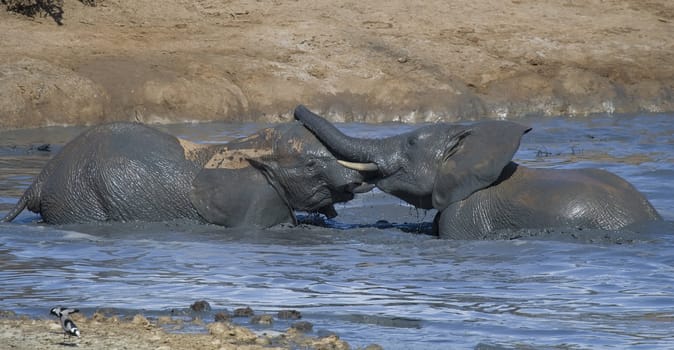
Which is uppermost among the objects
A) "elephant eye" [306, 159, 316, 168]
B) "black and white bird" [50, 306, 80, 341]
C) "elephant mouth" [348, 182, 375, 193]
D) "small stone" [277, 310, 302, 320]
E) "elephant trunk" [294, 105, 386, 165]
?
"elephant trunk" [294, 105, 386, 165]

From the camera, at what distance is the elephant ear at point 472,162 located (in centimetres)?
996

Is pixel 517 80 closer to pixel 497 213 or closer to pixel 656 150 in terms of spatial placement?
pixel 656 150

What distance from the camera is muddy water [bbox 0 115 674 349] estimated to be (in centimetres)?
718

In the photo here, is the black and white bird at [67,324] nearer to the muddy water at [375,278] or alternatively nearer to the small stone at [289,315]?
the muddy water at [375,278]

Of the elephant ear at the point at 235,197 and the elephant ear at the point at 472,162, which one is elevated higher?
the elephant ear at the point at 472,162

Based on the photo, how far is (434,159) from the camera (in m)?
10.1

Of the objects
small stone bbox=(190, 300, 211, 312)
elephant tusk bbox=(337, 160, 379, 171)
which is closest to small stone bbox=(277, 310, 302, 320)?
small stone bbox=(190, 300, 211, 312)

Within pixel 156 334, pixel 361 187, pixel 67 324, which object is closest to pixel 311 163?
pixel 361 187

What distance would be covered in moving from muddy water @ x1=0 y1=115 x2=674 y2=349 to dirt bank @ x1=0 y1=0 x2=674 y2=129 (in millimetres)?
8230

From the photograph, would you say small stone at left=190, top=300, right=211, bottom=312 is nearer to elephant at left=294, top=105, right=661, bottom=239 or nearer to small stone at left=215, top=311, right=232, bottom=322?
small stone at left=215, top=311, right=232, bottom=322

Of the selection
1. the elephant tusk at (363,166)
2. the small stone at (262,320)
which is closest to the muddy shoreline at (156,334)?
the small stone at (262,320)

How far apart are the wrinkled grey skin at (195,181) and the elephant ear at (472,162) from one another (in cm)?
64

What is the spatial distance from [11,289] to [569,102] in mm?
15108

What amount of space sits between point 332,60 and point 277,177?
11802 mm
